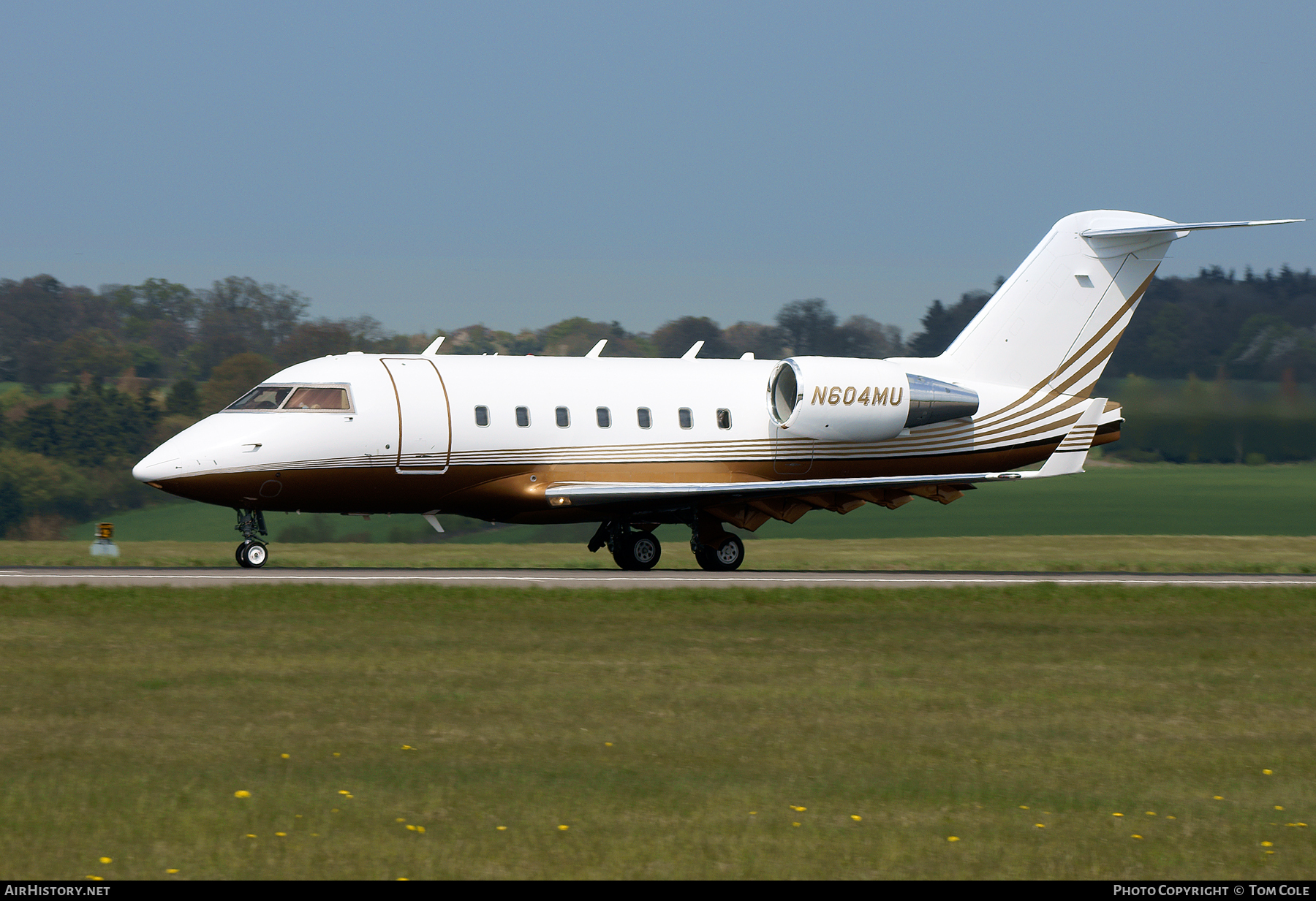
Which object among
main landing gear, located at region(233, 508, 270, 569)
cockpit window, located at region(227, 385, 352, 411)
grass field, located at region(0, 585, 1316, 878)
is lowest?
grass field, located at region(0, 585, 1316, 878)

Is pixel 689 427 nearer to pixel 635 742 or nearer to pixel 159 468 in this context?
pixel 159 468

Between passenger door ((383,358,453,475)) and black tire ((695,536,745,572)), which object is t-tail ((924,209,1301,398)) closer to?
black tire ((695,536,745,572))

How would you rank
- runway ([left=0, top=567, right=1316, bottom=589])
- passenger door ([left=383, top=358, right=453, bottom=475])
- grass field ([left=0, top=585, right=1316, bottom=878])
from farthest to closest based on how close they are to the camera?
passenger door ([left=383, top=358, right=453, bottom=475])
runway ([left=0, top=567, right=1316, bottom=589])
grass field ([left=0, top=585, right=1316, bottom=878])

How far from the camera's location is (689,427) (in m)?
29.0

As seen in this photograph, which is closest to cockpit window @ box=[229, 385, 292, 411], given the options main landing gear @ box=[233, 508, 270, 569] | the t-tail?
main landing gear @ box=[233, 508, 270, 569]

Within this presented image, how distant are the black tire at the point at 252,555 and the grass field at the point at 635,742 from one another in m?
5.65

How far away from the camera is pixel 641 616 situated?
2033 centimetres

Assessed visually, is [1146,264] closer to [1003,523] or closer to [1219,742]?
[1219,742]

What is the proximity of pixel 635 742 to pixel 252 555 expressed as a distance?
53.6 feet

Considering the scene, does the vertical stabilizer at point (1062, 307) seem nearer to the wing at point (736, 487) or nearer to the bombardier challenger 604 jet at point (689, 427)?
the bombardier challenger 604 jet at point (689, 427)

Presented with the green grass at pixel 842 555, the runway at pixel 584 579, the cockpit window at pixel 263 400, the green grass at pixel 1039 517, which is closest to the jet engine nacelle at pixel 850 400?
the runway at pixel 584 579

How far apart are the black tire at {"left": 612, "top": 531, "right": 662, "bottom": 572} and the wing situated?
1713mm

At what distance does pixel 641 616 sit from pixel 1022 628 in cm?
517

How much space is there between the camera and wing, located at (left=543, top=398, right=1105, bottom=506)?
91.0 feet
